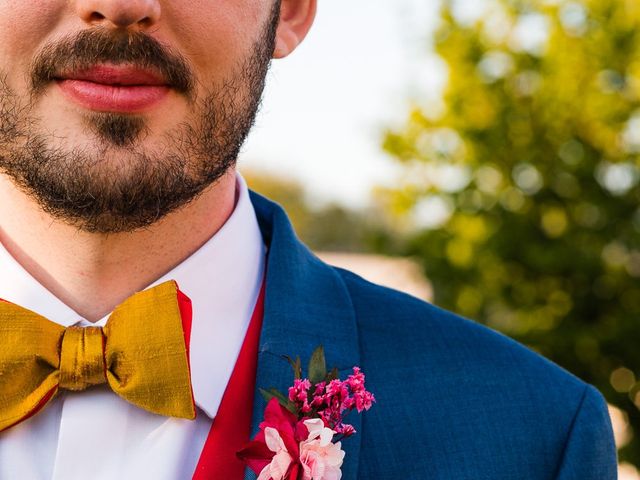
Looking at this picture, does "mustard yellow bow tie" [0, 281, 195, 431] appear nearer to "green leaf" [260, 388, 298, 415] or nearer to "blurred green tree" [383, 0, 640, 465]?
"green leaf" [260, 388, 298, 415]

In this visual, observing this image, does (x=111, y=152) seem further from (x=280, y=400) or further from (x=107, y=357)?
(x=280, y=400)

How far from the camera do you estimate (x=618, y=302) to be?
23.9 ft

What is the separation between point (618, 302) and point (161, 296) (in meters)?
5.74

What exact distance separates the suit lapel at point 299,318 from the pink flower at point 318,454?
1.59 feet

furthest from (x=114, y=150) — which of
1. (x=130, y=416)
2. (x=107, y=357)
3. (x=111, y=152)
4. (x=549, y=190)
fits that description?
(x=549, y=190)

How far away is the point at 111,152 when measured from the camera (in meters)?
2.14

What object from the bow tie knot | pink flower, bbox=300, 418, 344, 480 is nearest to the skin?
the bow tie knot

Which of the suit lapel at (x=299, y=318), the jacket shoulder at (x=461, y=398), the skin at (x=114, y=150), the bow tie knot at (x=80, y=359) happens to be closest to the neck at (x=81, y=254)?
the skin at (x=114, y=150)

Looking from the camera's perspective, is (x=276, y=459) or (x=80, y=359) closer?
(x=276, y=459)

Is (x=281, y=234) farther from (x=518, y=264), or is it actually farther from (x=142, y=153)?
(x=518, y=264)

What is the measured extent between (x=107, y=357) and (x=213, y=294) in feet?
1.26

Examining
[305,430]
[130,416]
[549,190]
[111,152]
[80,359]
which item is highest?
[111,152]

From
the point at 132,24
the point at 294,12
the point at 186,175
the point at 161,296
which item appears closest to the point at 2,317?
the point at 161,296

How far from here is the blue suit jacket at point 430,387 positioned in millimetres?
2324
